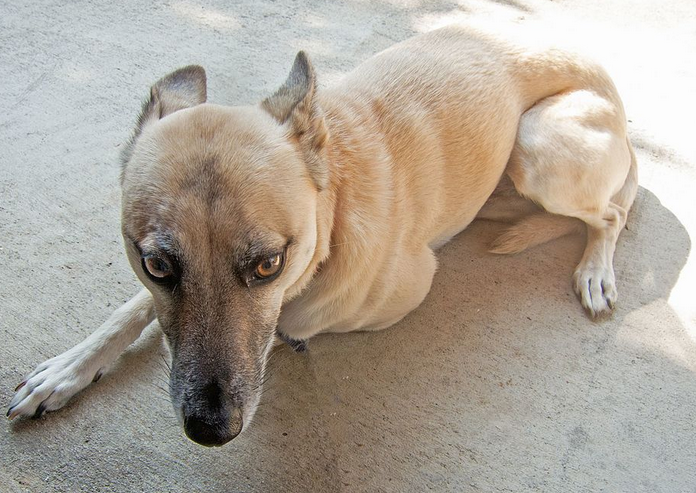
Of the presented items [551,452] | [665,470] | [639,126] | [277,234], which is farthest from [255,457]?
[639,126]

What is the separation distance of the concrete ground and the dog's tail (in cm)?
7

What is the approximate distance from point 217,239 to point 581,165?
65.0 inches

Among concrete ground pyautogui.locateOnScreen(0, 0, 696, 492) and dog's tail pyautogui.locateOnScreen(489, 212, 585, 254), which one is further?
dog's tail pyautogui.locateOnScreen(489, 212, 585, 254)

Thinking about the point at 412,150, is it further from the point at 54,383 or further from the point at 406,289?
the point at 54,383

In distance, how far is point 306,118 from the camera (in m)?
1.88

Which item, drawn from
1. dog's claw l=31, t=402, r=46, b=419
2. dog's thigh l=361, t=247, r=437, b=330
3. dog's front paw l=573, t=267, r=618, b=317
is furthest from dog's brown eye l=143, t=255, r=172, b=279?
dog's front paw l=573, t=267, r=618, b=317

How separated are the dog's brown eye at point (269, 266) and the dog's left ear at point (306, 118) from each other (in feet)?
1.00

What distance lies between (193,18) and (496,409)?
3.17m

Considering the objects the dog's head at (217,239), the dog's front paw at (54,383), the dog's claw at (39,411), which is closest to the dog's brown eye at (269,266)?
the dog's head at (217,239)

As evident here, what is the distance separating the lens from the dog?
5.39 feet

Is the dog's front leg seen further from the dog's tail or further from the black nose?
→ the dog's tail

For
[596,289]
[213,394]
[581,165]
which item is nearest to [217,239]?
[213,394]

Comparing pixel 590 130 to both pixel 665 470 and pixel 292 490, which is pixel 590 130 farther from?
pixel 292 490

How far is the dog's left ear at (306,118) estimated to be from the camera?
1876mm
